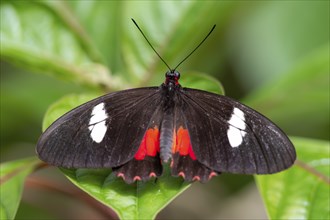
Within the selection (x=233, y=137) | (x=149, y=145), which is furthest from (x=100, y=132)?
(x=233, y=137)

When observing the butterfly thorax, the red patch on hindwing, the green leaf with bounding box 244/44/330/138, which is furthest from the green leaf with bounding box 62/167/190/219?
the green leaf with bounding box 244/44/330/138

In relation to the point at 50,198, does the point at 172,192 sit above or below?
below

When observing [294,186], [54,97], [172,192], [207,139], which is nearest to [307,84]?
[294,186]

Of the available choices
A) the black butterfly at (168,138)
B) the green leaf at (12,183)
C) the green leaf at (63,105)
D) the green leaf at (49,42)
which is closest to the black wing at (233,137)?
the black butterfly at (168,138)

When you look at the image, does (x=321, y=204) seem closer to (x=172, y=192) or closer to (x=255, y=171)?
(x=255, y=171)

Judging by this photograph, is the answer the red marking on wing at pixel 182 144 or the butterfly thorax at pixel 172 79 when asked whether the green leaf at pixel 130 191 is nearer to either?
the red marking on wing at pixel 182 144
